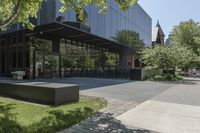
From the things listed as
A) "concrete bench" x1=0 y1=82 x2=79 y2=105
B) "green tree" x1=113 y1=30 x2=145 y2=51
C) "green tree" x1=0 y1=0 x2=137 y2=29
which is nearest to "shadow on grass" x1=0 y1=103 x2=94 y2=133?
"concrete bench" x1=0 y1=82 x2=79 y2=105

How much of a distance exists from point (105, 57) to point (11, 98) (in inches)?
1059

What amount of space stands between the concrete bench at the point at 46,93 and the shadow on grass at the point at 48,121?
1217mm

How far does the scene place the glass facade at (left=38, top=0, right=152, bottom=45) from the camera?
26.0m

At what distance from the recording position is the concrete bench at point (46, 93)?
9.72 m

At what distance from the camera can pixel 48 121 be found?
23.3ft

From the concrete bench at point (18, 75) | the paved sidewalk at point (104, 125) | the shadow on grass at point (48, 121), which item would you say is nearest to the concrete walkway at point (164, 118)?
the paved sidewalk at point (104, 125)

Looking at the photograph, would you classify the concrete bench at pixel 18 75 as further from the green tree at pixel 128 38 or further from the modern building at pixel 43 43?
the green tree at pixel 128 38

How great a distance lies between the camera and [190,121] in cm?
793

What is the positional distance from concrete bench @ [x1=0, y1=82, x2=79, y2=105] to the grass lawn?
43 cm

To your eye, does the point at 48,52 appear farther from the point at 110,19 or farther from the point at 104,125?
the point at 104,125

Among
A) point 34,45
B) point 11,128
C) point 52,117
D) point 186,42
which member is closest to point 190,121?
point 52,117

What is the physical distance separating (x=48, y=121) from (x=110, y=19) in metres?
35.0

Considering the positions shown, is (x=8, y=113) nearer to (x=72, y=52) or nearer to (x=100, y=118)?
(x=100, y=118)

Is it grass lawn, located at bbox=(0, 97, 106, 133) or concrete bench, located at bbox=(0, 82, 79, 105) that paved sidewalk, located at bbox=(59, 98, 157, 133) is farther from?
concrete bench, located at bbox=(0, 82, 79, 105)
